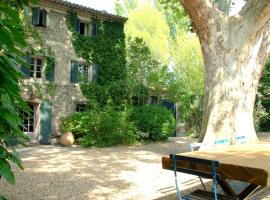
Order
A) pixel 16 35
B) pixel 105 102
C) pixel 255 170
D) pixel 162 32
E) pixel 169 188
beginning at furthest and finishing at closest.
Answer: pixel 162 32 < pixel 105 102 < pixel 169 188 < pixel 255 170 < pixel 16 35

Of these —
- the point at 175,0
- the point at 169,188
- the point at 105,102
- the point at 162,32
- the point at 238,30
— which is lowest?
the point at 169,188

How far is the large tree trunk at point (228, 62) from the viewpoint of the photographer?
27.6 ft

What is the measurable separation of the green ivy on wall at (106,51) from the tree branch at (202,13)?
8.35 m

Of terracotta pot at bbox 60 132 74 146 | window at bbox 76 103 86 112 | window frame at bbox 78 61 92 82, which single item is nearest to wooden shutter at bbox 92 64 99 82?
window frame at bbox 78 61 92 82

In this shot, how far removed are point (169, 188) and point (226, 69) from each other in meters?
3.72

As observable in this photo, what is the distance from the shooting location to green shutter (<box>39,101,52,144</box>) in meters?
15.5

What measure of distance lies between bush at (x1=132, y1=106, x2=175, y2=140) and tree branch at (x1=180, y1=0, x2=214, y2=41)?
7.41m

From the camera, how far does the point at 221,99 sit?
852 centimetres

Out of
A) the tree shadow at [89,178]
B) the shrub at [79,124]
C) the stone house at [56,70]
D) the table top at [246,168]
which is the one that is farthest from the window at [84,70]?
the table top at [246,168]

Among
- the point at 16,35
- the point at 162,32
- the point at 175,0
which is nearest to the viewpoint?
the point at 16,35

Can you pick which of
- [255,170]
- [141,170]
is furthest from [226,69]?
[255,170]

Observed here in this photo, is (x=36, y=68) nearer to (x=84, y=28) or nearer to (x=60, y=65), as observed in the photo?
(x=60, y=65)

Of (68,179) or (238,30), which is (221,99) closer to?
(238,30)

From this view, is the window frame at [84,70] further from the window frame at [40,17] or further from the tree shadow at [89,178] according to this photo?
the tree shadow at [89,178]
